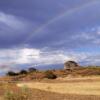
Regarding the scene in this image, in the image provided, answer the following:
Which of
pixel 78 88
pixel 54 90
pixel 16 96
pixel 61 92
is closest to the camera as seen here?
pixel 16 96

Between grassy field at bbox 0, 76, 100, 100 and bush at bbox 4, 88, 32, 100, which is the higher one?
grassy field at bbox 0, 76, 100, 100

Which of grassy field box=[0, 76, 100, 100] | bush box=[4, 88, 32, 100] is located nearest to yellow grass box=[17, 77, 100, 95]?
grassy field box=[0, 76, 100, 100]

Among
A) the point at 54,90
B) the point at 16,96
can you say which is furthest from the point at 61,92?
the point at 16,96

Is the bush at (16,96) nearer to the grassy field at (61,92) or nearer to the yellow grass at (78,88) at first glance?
the grassy field at (61,92)

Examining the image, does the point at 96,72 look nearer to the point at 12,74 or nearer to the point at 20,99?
the point at 12,74

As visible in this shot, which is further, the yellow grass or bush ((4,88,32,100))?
the yellow grass

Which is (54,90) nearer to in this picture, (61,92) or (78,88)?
(78,88)

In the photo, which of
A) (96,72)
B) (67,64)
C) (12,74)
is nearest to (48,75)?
(96,72)

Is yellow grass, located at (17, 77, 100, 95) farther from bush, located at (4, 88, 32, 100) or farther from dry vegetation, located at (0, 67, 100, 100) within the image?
bush, located at (4, 88, 32, 100)

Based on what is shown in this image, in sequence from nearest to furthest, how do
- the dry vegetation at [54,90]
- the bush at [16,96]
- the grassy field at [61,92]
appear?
the bush at [16,96] → the dry vegetation at [54,90] → the grassy field at [61,92]

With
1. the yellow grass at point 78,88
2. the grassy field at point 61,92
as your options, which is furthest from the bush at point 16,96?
the yellow grass at point 78,88

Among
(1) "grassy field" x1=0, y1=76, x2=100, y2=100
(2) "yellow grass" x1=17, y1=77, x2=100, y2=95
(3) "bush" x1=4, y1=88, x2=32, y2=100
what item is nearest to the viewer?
(3) "bush" x1=4, y1=88, x2=32, y2=100

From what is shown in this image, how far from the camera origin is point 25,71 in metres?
142

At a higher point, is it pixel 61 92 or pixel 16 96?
pixel 61 92
